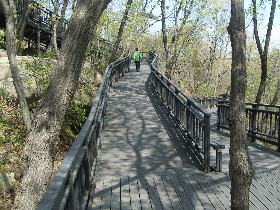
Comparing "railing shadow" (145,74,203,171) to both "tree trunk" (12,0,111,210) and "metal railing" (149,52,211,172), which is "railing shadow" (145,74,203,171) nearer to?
"metal railing" (149,52,211,172)

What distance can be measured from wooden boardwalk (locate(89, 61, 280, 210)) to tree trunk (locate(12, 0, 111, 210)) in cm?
106

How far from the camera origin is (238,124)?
12.2 feet

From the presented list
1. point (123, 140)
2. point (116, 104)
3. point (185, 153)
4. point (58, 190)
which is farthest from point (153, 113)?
point (58, 190)

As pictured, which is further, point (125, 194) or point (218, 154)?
point (218, 154)

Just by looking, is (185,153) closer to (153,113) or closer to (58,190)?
(153,113)

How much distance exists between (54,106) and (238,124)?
9.73ft

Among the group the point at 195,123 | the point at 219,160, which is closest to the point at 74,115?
the point at 195,123

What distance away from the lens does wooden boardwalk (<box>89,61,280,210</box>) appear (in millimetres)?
4512

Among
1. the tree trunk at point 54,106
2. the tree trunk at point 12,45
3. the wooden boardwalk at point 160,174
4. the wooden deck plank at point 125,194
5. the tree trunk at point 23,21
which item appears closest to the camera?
the wooden deck plank at point 125,194

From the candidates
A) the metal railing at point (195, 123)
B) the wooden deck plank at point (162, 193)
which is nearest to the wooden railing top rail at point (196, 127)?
the metal railing at point (195, 123)

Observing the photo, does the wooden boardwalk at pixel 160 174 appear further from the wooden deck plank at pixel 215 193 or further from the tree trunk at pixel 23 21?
the tree trunk at pixel 23 21

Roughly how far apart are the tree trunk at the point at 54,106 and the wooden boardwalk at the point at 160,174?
1.06 meters

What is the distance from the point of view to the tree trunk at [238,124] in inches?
144

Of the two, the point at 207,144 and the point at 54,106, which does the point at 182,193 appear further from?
the point at 54,106
